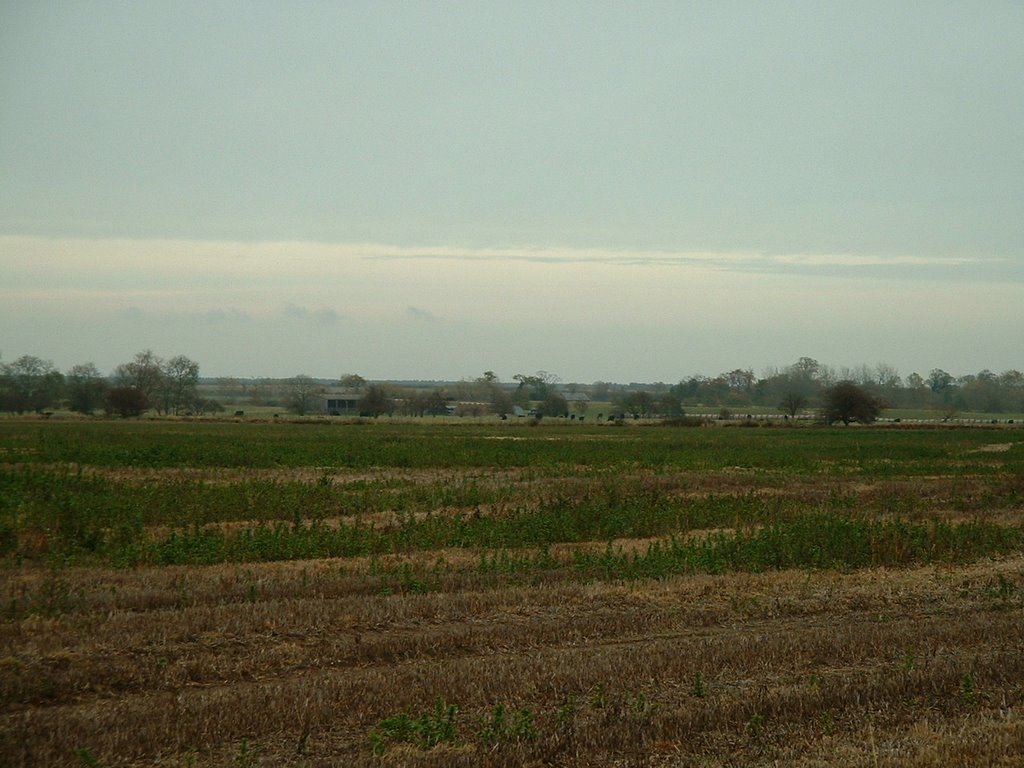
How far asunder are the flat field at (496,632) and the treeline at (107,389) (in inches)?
3444

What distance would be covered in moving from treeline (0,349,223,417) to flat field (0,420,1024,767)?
8747 cm

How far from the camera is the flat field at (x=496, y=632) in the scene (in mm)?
6438

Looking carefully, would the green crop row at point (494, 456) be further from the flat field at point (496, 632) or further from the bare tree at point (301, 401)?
the bare tree at point (301, 401)

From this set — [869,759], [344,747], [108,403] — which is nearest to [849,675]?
[869,759]

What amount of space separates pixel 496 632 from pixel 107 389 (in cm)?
11092

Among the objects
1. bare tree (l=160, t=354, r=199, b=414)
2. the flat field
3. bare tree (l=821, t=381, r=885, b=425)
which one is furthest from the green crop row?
bare tree (l=160, t=354, r=199, b=414)

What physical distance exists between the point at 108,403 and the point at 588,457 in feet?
259

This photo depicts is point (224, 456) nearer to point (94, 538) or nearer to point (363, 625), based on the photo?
point (94, 538)

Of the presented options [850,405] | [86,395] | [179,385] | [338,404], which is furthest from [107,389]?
[850,405]

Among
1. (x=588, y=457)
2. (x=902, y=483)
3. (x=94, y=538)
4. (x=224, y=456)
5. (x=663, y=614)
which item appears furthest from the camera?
(x=588, y=457)

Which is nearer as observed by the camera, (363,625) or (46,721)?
(46,721)

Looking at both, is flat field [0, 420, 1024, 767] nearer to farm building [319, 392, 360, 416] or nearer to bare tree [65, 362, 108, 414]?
bare tree [65, 362, 108, 414]

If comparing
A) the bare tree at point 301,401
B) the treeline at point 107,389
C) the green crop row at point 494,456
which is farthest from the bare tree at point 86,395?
the green crop row at point 494,456

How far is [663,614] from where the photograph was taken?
10562 millimetres
